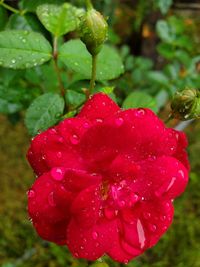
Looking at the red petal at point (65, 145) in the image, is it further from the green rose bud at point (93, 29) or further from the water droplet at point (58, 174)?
the green rose bud at point (93, 29)

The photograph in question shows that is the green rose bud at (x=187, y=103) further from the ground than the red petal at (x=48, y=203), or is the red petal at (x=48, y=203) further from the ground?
the green rose bud at (x=187, y=103)

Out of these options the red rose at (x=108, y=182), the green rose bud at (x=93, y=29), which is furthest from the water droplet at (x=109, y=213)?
the green rose bud at (x=93, y=29)

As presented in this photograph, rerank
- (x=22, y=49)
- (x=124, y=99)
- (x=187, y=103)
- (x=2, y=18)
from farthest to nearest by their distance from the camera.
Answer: (x=124, y=99)
(x=2, y=18)
(x=22, y=49)
(x=187, y=103)

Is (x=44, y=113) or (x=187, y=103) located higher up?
(x=187, y=103)

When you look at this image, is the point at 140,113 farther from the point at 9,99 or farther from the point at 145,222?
the point at 9,99

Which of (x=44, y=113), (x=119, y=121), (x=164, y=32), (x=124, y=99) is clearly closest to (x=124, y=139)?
(x=119, y=121)

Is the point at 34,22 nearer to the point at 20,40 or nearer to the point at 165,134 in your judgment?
the point at 20,40
